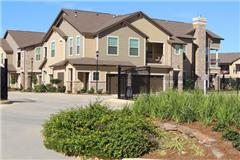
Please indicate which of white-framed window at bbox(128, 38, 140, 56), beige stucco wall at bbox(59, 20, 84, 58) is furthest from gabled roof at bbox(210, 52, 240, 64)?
beige stucco wall at bbox(59, 20, 84, 58)

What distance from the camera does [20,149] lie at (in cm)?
1077

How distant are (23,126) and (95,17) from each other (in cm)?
3753

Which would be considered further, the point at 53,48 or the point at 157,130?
the point at 53,48

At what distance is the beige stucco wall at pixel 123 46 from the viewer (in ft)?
156

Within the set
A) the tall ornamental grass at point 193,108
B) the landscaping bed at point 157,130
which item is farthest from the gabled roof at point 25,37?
the landscaping bed at point 157,130

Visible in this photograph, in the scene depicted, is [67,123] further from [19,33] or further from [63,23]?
[19,33]

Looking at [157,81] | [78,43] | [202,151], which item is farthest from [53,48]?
[202,151]

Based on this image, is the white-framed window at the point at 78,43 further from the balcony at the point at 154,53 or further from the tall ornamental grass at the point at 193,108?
the tall ornamental grass at the point at 193,108

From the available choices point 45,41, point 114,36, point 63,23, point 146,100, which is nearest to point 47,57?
point 45,41

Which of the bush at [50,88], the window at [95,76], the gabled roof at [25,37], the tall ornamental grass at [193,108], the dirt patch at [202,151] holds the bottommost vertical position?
the dirt patch at [202,151]

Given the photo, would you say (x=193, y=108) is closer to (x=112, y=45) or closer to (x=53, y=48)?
(x=112, y=45)

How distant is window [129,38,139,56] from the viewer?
160 feet

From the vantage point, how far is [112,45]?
47969mm

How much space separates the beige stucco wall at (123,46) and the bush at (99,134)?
1442 inches
